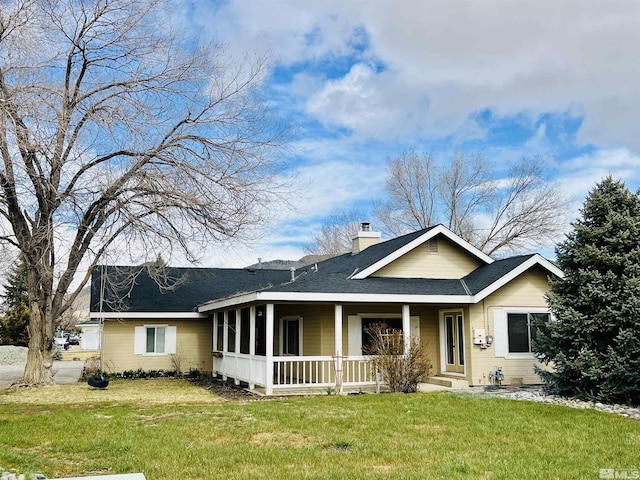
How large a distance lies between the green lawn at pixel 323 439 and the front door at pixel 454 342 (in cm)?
432

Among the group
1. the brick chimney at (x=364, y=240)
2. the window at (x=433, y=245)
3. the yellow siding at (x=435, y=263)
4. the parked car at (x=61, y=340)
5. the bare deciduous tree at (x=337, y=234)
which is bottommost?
the parked car at (x=61, y=340)

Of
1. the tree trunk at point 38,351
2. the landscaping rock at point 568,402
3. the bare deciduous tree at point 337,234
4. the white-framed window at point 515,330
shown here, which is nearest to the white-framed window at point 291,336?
the white-framed window at point 515,330

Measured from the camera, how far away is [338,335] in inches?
618

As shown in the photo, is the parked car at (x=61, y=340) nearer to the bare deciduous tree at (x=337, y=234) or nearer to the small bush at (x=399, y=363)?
the bare deciduous tree at (x=337, y=234)

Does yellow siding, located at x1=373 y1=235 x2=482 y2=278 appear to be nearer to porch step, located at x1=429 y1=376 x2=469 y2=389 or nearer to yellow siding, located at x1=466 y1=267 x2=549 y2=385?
yellow siding, located at x1=466 y1=267 x2=549 y2=385

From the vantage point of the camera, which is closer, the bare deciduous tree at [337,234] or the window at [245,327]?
the window at [245,327]

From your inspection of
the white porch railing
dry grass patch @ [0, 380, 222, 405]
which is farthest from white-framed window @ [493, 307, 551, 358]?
dry grass patch @ [0, 380, 222, 405]

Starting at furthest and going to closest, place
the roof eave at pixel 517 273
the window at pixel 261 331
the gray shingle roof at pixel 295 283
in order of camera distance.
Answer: the window at pixel 261 331
the gray shingle roof at pixel 295 283
the roof eave at pixel 517 273

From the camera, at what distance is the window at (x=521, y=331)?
17094 millimetres

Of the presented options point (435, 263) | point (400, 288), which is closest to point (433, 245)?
point (435, 263)

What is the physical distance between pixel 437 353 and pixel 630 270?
725cm

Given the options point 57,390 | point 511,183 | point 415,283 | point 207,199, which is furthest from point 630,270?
point 511,183

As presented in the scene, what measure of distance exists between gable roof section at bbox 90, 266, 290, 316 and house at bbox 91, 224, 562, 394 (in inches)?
8.0

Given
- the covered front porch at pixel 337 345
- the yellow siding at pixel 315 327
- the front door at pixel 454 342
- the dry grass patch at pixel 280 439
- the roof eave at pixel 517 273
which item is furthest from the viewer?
the front door at pixel 454 342
